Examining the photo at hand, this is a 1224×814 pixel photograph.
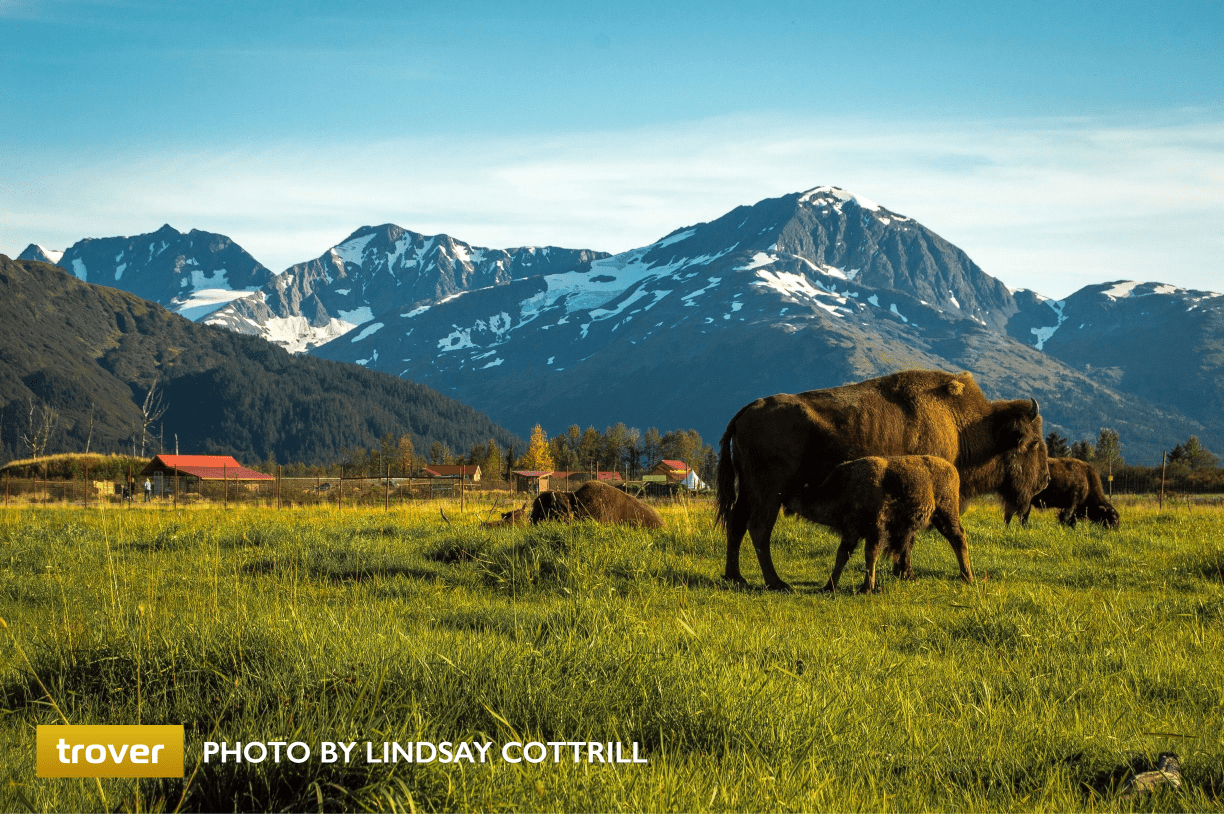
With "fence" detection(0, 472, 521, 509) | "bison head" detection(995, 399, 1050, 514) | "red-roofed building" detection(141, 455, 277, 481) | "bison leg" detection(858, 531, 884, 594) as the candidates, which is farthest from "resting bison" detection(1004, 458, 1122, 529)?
"red-roofed building" detection(141, 455, 277, 481)

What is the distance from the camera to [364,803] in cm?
320

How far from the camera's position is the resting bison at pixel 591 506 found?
14820 mm

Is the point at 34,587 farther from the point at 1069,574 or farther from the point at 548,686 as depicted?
the point at 1069,574

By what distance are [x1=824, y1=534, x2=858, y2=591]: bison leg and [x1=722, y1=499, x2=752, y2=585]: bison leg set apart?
1.38 meters

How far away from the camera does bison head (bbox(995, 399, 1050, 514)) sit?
42.3ft

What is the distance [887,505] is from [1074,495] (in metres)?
11.8

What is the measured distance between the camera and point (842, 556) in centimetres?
1016

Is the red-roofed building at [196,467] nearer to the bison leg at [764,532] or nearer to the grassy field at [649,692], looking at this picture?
the bison leg at [764,532]

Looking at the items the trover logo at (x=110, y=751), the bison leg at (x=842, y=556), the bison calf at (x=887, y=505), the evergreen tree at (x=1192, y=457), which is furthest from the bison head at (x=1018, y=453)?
the evergreen tree at (x=1192, y=457)

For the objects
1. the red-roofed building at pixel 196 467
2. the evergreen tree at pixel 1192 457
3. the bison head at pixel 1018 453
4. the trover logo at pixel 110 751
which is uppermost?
the bison head at pixel 1018 453

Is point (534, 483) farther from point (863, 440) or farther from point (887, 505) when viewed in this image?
point (887, 505)

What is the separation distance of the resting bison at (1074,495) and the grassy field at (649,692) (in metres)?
10.7

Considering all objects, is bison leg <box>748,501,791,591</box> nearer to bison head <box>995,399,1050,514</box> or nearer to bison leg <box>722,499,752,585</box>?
bison leg <box>722,499,752,585</box>

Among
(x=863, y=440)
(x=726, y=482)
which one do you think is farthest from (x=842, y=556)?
(x=726, y=482)
